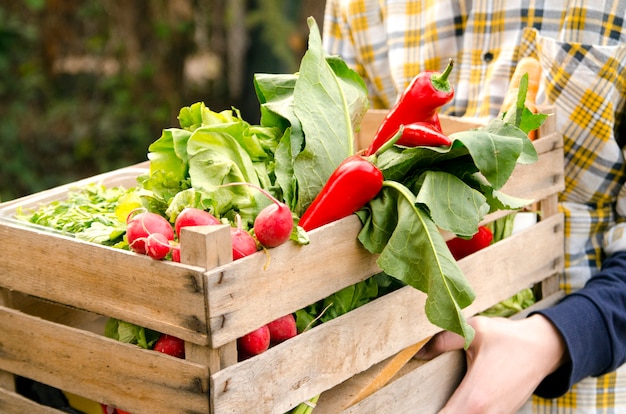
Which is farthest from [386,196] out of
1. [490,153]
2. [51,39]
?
[51,39]

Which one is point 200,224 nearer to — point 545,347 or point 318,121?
point 318,121

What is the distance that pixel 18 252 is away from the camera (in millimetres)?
1402

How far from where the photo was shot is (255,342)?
1.23 metres

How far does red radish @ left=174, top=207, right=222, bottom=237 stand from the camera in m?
1.24

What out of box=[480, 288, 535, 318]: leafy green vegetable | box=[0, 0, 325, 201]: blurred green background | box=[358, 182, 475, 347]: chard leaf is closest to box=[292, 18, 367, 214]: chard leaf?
box=[358, 182, 475, 347]: chard leaf

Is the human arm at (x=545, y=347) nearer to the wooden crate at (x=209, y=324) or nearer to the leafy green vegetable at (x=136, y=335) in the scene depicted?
the wooden crate at (x=209, y=324)

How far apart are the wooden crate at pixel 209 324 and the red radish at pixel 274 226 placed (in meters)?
0.02

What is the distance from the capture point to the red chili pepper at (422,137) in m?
1.38

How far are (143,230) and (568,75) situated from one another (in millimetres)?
1076

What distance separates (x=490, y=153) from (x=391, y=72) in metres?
0.90

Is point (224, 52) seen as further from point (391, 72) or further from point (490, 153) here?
point (490, 153)

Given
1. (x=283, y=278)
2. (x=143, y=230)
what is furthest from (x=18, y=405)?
(x=283, y=278)

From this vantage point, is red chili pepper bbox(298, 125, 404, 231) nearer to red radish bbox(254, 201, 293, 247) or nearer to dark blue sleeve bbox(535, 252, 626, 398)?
red radish bbox(254, 201, 293, 247)

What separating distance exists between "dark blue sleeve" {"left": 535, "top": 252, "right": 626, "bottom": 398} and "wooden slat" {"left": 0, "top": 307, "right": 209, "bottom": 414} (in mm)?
870
